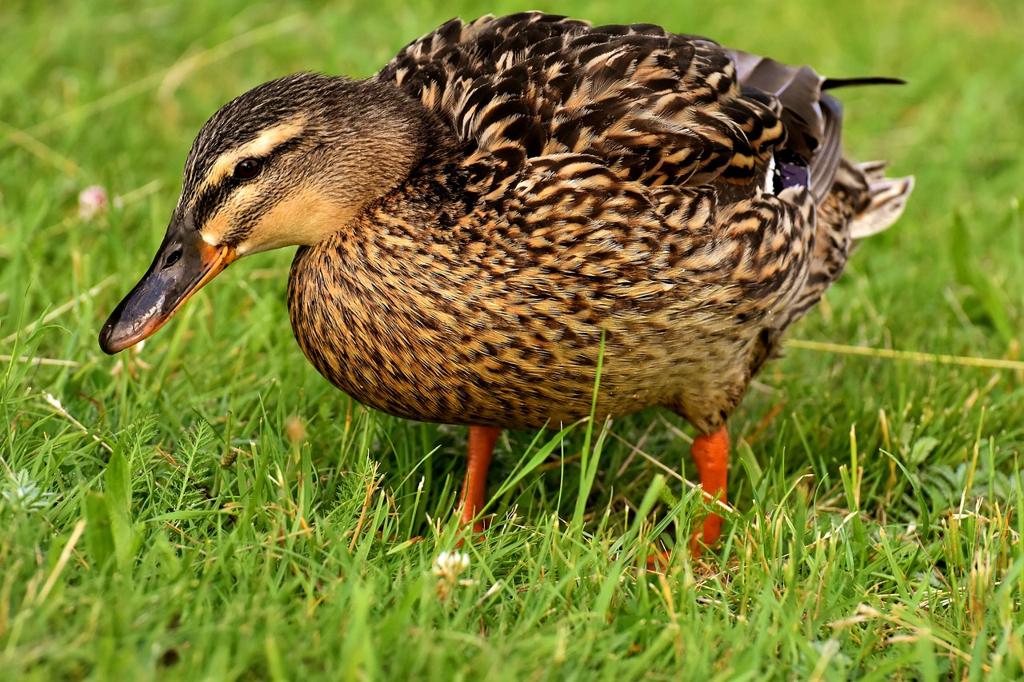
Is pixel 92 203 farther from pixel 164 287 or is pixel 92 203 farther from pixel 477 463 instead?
pixel 477 463

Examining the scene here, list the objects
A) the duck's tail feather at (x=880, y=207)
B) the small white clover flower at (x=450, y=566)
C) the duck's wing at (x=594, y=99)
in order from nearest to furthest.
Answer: the small white clover flower at (x=450, y=566), the duck's wing at (x=594, y=99), the duck's tail feather at (x=880, y=207)

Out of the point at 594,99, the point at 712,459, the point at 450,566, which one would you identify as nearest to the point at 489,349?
the point at 450,566

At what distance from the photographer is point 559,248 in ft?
10.7

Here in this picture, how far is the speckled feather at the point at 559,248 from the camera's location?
3279mm

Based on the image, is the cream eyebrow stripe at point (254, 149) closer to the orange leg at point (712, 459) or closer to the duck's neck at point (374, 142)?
the duck's neck at point (374, 142)

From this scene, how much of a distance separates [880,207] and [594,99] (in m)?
1.52

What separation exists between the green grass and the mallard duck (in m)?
0.24

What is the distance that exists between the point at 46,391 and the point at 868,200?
2.71 metres

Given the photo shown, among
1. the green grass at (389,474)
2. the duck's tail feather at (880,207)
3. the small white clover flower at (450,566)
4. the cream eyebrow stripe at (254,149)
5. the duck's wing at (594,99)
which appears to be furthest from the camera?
the duck's tail feather at (880,207)

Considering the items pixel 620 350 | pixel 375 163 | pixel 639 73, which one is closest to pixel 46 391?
pixel 375 163

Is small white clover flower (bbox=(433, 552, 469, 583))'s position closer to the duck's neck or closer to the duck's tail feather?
the duck's neck

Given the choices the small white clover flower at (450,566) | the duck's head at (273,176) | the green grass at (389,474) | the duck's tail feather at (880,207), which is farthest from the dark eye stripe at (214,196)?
the duck's tail feather at (880,207)

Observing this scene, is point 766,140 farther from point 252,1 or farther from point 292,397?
point 252,1

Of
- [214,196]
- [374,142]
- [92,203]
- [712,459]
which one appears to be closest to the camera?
[214,196]
